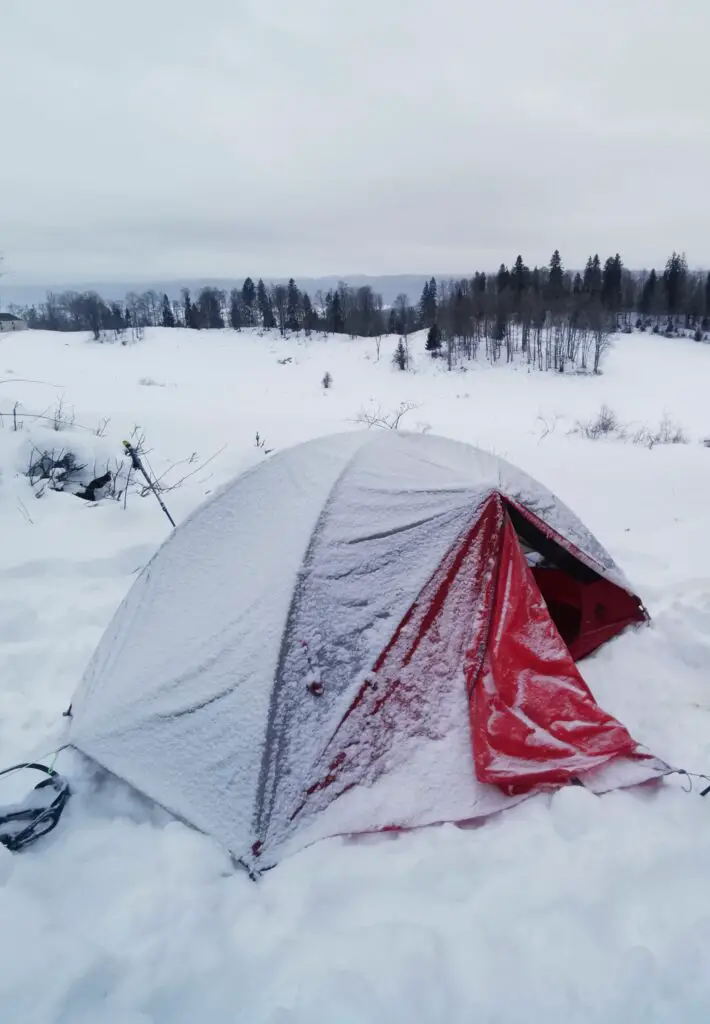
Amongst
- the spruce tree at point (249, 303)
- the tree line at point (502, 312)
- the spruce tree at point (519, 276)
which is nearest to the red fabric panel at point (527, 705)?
the tree line at point (502, 312)

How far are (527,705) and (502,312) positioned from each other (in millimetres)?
52317

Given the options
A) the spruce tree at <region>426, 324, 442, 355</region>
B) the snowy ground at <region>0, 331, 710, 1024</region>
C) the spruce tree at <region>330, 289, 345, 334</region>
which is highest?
the spruce tree at <region>330, 289, 345, 334</region>

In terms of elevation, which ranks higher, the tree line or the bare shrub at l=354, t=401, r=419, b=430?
the tree line

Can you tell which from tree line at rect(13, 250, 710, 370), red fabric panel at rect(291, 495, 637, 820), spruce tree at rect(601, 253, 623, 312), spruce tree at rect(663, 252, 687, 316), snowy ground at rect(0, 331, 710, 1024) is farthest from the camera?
spruce tree at rect(601, 253, 623, 312)

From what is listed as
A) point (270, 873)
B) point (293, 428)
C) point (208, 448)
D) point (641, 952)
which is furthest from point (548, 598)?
Result: point (293, 428)

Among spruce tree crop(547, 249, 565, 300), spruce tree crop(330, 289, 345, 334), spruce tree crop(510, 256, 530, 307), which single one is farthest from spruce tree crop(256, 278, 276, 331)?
spruce tree crop(547, 249, 565, 300)

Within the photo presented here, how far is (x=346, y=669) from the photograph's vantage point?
270 centimetres

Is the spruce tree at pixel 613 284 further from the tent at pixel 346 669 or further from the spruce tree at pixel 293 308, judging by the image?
the tent at pixel 346 669

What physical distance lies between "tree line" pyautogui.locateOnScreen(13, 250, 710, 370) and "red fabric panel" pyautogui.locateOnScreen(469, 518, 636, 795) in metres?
46.3

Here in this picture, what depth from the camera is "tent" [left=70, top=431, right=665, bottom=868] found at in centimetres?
248

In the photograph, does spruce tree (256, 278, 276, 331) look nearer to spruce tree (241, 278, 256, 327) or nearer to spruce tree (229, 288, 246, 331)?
spruce tree (241, 278, 256, 327)

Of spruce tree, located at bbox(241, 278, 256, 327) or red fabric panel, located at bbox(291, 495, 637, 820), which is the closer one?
red fabric panel, located at bbox(291, 495, 637, 820)

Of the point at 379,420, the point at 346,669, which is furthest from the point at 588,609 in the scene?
the point at 379,420

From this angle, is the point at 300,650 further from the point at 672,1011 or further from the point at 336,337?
the point at 336,337
